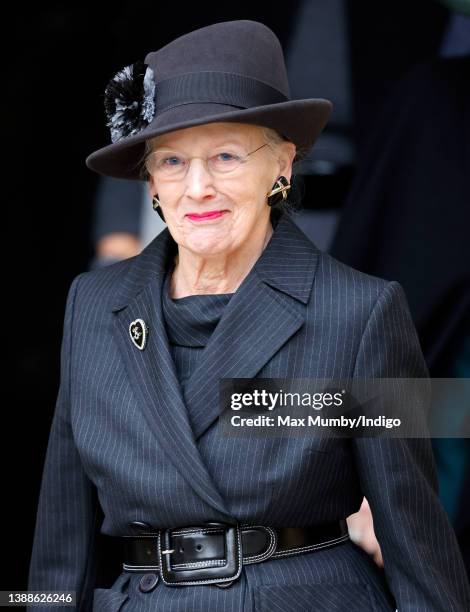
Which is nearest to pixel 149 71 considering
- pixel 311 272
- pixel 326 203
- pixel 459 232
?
pixel 311 272

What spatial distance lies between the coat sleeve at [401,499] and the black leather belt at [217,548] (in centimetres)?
18

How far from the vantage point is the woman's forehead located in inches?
107

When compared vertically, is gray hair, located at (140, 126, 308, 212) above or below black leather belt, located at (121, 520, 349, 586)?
above

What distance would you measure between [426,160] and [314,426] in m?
1.37

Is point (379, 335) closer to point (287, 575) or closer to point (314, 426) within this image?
point (314, 426)

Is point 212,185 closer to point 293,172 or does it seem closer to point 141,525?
point 293,172

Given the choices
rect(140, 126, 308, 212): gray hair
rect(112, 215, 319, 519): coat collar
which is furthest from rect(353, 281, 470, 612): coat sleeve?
rect(140, 126, 308, 212): gray hair

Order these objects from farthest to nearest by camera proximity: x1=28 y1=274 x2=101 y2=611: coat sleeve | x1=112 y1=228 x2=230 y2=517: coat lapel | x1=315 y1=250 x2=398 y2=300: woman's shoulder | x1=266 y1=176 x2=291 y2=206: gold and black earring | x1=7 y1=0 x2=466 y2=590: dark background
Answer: x1=7 y1=0 x2=466 y2=590: dark background, x1=28 y1=274 x2=101 y2=611: coat sleeve, x1=266 y1=176 x2=291 y2=206: gold and black earring, x1=315 y1=250 x2=398 y2=300: woman's shoulder, x1=112 y1=228 x2=230 y2=517: coat lapel

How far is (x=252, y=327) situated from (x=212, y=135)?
0.43 meters

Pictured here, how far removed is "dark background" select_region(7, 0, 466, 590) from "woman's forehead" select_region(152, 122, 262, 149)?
186cm

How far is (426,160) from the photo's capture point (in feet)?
12.4

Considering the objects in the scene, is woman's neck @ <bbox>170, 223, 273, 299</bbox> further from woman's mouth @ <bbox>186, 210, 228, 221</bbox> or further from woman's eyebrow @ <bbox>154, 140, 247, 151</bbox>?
woman's eyebrow @ <bbox>154, 140, 247, 151</bbox>

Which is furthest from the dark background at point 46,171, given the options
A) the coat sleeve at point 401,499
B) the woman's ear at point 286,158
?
the coat sleeve at point 401,499

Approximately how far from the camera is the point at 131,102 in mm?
2809
